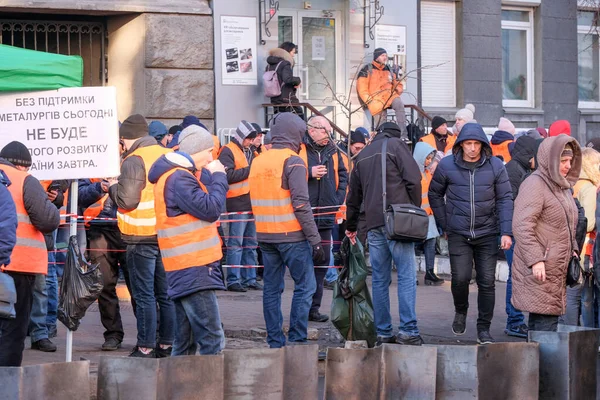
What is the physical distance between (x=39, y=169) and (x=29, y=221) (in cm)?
85

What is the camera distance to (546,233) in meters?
8.66

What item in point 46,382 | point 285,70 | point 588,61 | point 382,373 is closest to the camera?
point 46,382

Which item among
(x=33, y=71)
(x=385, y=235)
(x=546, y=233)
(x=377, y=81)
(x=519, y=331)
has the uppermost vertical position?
(x=377, y=81)

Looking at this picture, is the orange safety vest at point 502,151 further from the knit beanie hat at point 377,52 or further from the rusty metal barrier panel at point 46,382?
the rusty metal barrier panel at point 46,382

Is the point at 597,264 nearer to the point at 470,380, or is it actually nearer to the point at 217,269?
the point at 470,380

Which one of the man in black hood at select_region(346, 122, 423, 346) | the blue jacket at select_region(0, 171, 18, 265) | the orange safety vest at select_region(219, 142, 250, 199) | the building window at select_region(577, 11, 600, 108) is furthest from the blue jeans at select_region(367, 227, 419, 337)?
the building window at select_region(577, 11, 600, 108)

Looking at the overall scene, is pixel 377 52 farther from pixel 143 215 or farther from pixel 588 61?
pixel 143 215

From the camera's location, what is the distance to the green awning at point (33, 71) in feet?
28.7

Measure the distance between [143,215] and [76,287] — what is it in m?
0.84

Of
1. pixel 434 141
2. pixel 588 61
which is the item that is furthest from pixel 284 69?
pixel 588 61

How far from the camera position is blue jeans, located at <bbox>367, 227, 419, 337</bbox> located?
9805 mm

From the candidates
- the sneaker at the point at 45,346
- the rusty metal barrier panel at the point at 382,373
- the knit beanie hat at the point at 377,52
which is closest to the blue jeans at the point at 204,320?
the rusty metal barrier panel at the point at 382,373

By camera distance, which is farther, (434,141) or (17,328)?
(434,141)

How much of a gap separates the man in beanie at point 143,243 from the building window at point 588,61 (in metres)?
14.2
